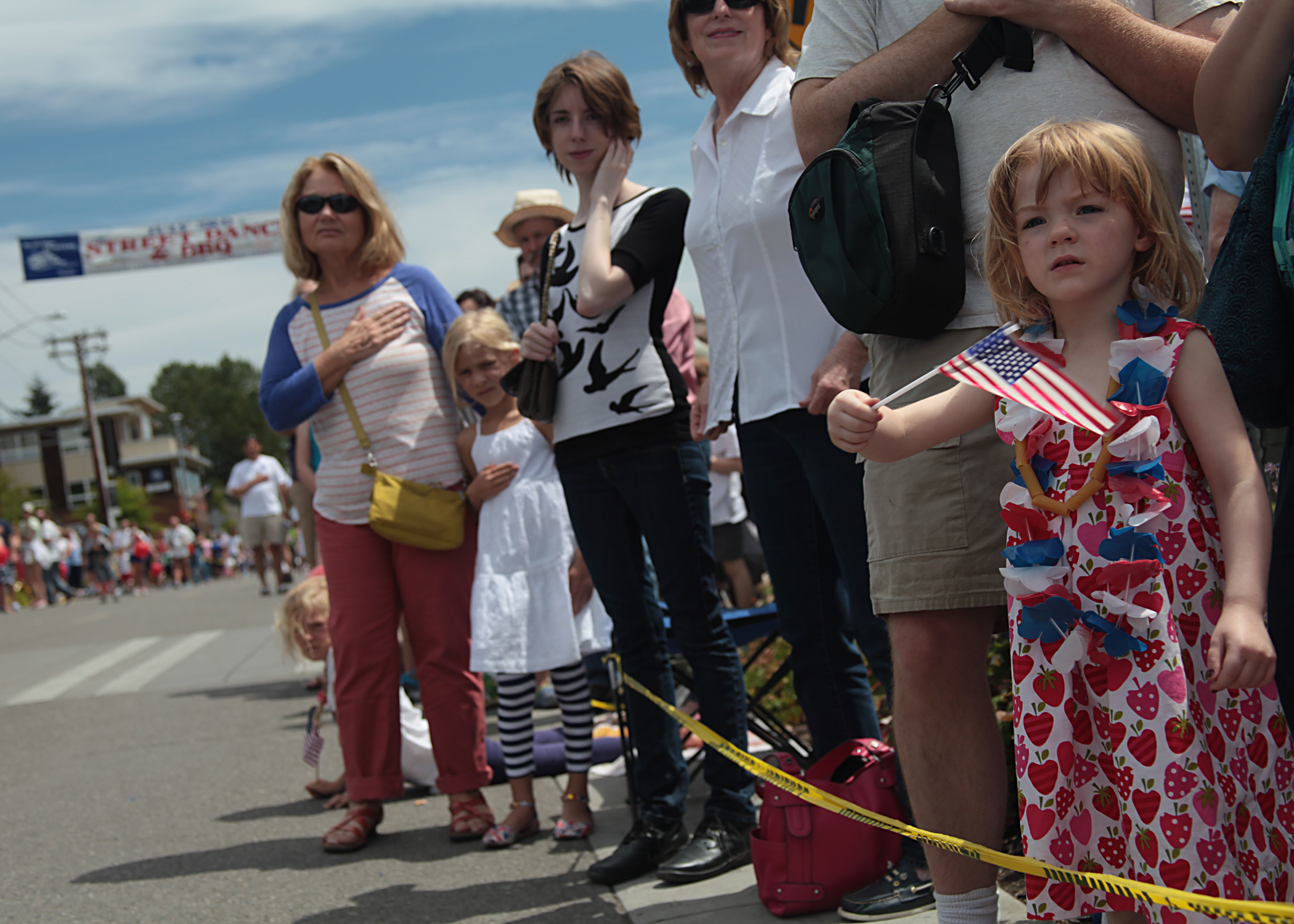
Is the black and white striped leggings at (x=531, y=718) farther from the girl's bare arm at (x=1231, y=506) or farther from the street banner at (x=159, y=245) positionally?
the street banner at (x=159, y=245)

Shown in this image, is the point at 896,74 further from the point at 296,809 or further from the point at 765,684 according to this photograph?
the point at 296,809

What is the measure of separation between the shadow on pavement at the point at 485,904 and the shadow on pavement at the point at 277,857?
408 millimetres

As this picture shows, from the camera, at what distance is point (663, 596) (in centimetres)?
342

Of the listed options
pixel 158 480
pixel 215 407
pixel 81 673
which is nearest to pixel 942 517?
pixel 81 673

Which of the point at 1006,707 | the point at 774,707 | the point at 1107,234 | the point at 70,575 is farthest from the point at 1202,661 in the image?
the point at 70,575

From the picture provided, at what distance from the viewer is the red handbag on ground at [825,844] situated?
277cm

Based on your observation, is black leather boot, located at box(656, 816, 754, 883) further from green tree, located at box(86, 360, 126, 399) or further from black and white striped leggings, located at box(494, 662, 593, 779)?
green tree, located at box(86, 360, 126, 399)

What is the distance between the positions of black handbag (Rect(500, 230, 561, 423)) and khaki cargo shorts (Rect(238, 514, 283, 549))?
42.6ft

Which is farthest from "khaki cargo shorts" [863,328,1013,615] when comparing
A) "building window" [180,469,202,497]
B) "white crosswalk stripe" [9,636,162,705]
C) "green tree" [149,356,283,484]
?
"green tree" [149,356,283,484]

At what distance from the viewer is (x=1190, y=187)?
3.33 m

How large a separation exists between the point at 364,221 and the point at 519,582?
1477 mm

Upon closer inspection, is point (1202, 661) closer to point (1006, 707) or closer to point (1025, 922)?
point (1025, 922)

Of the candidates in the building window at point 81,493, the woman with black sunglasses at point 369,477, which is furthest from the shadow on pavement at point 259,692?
the building window at point 81,493

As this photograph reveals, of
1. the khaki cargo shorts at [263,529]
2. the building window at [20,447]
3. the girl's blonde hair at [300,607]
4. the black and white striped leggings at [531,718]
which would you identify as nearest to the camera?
the black and white striped leggings at [531,718]
